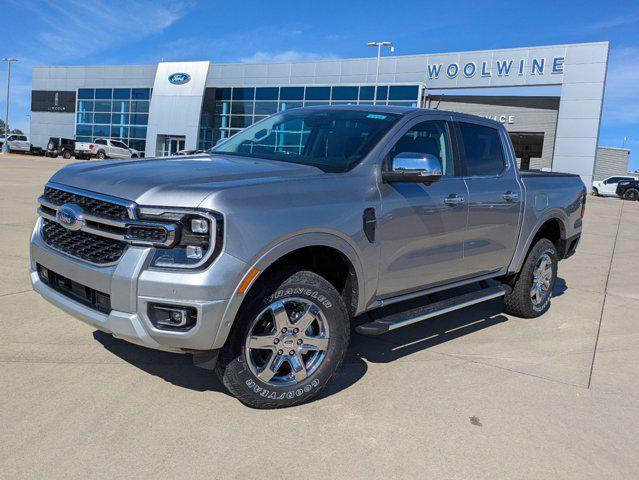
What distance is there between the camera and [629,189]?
3738cm

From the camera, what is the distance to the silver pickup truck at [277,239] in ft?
9.92

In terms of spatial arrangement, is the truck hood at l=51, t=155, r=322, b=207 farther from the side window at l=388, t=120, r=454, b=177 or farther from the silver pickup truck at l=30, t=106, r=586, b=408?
the side window at l=388, t=120, r=454, b=177

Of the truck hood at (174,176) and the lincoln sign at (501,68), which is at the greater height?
the lincoln sign at (501,68)

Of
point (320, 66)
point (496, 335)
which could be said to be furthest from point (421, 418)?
point (320, 66)

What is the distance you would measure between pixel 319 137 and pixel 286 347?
68.8 inches

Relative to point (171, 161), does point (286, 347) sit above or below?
below

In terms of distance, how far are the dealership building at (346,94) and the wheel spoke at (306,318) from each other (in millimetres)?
33404

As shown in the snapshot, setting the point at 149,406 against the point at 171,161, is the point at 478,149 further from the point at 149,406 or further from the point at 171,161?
the point at 149,406

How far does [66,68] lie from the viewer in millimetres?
54781

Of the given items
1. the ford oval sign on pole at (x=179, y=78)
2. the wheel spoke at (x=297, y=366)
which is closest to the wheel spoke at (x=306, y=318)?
the wheel spoke at (x=297, y=366)

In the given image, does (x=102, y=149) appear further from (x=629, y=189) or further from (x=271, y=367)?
(x=271, y=367)

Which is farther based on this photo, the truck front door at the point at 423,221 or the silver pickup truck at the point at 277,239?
the truck front door at the point at 423,221

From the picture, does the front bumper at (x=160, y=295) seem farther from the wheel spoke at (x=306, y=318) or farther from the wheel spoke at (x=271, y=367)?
the wheel spoke at (x=306, y=318)

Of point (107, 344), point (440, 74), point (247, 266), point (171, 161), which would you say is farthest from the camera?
point (440, 74)
